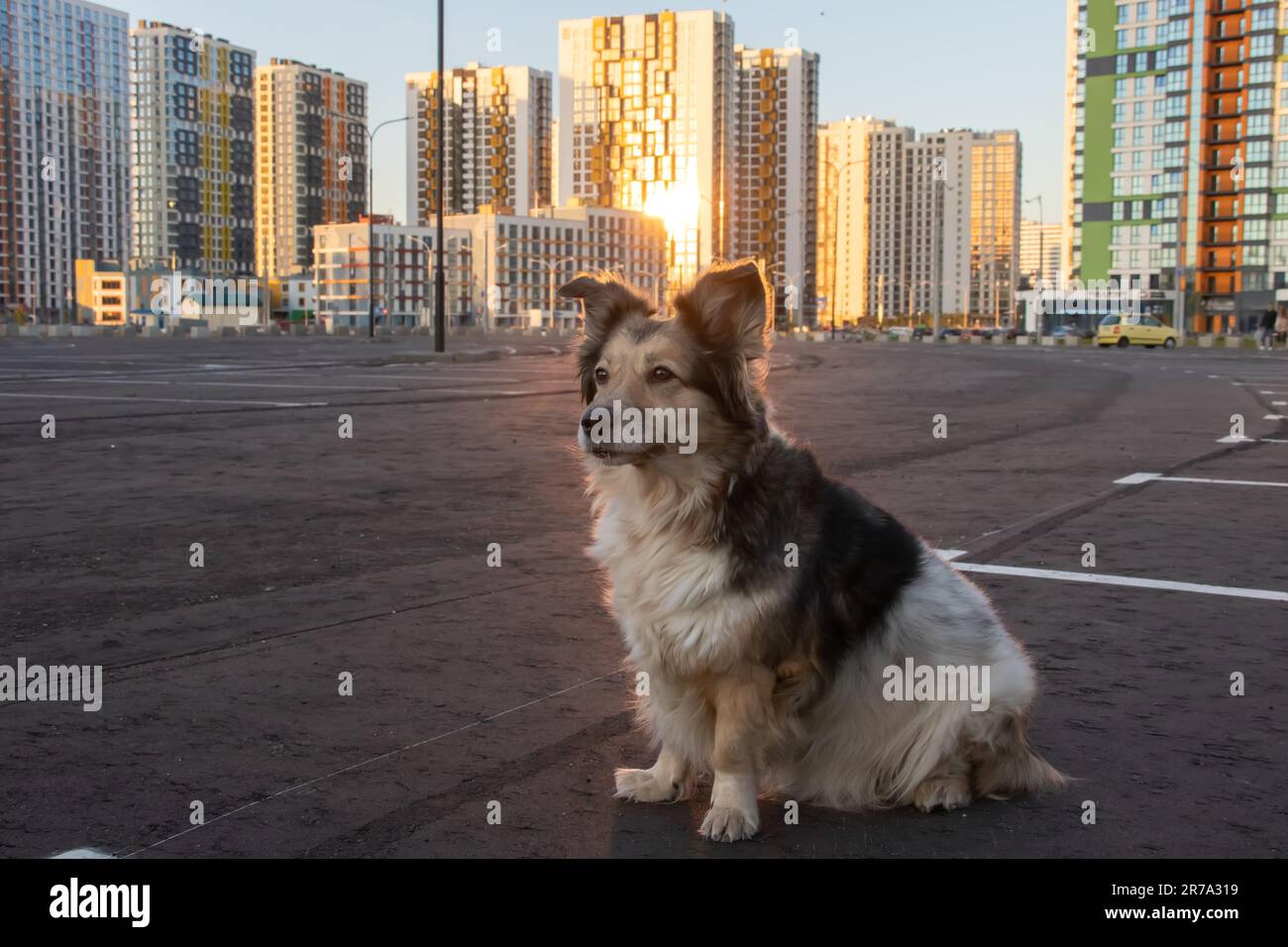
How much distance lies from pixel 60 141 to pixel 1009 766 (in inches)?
7598

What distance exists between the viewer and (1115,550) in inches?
327

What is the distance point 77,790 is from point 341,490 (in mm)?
6873

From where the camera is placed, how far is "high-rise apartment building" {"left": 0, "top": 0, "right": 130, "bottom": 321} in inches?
6476

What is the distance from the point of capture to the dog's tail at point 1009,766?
12.9 feet

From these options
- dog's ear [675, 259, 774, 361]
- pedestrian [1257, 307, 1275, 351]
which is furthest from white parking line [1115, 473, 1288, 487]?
pedestrian [1257, 307, 1275, 351]

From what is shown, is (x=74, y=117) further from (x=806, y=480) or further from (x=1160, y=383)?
(x=806, y=480)

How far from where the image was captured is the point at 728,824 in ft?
12.2

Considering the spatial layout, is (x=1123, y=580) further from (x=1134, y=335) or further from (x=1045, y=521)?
(x=1134, y=335)

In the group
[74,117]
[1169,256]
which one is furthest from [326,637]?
[74,117]

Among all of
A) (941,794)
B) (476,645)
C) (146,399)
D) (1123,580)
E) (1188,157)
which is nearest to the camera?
(941,794)

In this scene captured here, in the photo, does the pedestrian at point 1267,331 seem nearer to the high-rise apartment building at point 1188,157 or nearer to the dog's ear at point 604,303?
the high-rise apartment building at point 1188,157

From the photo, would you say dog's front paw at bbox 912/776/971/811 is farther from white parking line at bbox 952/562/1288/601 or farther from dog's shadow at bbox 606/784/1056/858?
white parking line at bbox 952/562/1288/601

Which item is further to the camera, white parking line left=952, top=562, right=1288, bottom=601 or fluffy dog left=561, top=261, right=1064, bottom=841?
white parking line left=952, top=562, right=1288, bottom=601

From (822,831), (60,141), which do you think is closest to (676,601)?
(822,831)
